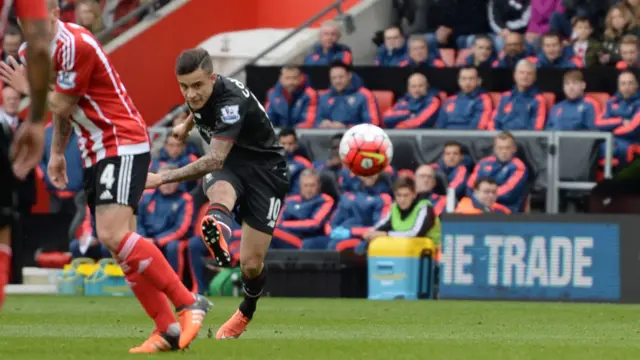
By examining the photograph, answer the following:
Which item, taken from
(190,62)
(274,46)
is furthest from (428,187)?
→ (190,62)

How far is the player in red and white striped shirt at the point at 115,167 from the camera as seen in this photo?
332 inches

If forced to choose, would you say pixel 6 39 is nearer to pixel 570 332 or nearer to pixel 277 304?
pixel 277 304

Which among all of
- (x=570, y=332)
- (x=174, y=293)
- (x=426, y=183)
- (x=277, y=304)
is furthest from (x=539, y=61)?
(x=174, y=293)

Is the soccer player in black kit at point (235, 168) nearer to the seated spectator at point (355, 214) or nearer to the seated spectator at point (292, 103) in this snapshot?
the seated spectator at point (355, 214)

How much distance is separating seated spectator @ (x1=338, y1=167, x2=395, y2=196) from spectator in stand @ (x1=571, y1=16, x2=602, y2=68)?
289 centimetres

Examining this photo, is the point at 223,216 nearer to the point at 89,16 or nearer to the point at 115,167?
the point at 115,167

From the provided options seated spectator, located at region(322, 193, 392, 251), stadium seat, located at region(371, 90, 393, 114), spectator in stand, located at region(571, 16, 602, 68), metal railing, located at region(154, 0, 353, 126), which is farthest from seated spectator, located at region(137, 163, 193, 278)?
spectator in stand, located at region(571, 16, 602, 68)

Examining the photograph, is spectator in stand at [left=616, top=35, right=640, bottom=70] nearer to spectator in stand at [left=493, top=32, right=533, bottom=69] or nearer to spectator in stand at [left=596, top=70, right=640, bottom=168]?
spectator in stand at [left=596, top=70, right=640, bottom=168]

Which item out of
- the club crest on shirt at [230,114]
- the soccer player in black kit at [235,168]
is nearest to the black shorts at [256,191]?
the soccer player in black kit at [235,168]

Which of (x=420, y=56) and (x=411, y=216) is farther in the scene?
(x=420, y=56)

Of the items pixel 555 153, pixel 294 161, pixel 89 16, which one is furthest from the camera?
pixel 89 16

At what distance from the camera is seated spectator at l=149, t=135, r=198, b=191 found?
1864 cm

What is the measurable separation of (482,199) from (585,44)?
129 inches

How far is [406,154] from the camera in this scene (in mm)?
18250
